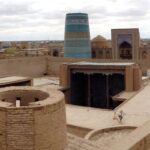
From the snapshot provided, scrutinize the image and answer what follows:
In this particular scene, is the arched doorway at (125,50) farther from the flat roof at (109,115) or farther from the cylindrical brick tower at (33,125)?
the cylindrical brick tower at (33,125)

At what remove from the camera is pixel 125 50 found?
26.0 meters

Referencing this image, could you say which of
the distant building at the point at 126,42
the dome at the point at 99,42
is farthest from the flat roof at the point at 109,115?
the dome at the point at 99,42

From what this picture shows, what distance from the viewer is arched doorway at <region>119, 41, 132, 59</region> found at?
25614mm

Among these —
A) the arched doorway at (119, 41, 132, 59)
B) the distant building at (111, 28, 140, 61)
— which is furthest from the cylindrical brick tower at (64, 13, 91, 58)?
the arched doorway at (119, 41, 132, 59)

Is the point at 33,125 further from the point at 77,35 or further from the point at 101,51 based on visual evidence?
the point at 101,51

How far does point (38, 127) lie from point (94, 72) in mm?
11742

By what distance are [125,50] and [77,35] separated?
13.3 feet

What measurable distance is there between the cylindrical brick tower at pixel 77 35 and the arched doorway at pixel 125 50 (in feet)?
A: 8.80

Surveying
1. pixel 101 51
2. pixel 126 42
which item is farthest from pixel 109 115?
pixel 101 51

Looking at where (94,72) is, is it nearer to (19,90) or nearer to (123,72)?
(123,72)

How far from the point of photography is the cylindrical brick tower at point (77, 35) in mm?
24922

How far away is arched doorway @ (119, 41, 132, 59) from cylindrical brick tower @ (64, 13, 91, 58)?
268 centimetres

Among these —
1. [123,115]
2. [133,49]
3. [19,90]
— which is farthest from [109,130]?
[133,49]

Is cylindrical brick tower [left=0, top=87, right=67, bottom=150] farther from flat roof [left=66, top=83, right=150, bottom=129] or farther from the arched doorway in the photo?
the arched doorway
